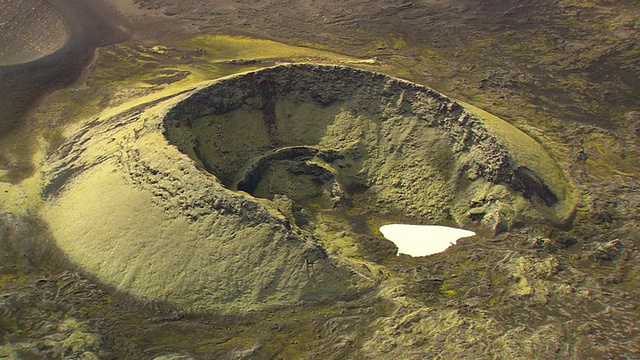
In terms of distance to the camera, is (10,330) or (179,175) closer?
(10,330)

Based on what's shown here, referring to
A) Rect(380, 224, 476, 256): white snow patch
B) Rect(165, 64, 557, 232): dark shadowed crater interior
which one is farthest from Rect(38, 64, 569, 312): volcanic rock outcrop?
Rect(380, 224, 476, 256): white snow patch

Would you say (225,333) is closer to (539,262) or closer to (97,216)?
(97,216)

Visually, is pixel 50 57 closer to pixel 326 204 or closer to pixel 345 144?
pixel 345 144

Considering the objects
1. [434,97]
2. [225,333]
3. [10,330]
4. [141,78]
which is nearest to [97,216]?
[10,330]

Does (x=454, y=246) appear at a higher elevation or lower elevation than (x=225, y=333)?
higher

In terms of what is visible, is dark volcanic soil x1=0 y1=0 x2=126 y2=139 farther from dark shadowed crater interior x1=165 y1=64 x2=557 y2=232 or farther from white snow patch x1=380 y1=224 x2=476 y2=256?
white snow patch x1=380 y1=224 x2=476 y2=256
